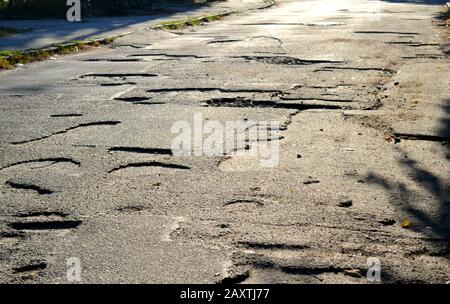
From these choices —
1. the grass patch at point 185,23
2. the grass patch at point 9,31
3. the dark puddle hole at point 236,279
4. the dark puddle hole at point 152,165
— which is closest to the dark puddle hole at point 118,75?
the dark puddle hole at point 152,165

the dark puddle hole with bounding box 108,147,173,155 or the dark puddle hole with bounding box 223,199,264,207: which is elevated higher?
the dark puddle hole with bounding box 108,147,173,155

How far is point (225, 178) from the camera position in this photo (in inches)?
222

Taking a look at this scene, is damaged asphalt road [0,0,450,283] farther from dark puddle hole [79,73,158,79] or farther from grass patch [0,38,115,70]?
grass patch [0,38,115,70]

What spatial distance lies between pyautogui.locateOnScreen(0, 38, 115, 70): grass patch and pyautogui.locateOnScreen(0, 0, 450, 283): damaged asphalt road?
0.85 meters

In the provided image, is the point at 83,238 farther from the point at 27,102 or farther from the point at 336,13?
the point at 336,13

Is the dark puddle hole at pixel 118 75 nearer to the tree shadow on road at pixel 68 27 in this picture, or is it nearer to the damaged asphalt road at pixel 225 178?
the damaged asphalt road at pixel 225 178

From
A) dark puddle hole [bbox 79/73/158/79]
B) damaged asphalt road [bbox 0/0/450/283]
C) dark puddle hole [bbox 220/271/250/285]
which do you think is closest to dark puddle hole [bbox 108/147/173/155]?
damaged asphalt road [bbox 0/0/450/283]

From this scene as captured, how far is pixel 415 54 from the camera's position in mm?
13430

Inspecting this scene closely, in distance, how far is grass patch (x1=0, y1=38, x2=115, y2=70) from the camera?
40.6ft

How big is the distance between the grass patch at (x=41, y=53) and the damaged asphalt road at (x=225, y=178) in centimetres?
85

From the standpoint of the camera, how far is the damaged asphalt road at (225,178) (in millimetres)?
4082

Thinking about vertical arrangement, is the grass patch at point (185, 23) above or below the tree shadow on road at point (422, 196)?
above

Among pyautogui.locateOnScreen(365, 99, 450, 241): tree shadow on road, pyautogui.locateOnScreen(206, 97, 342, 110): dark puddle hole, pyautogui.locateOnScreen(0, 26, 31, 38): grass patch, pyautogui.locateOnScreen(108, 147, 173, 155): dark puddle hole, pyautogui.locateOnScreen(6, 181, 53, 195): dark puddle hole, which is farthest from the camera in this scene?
pyautogui.locateOnScreen(0, 26, 31, 38): grass patch

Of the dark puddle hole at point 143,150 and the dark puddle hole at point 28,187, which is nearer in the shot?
the dark puddle hole at point 28,187
